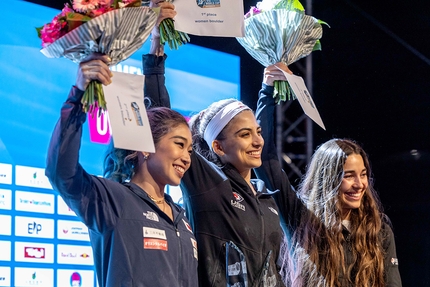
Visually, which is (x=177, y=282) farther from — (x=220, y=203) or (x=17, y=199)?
(x=17, y=199)

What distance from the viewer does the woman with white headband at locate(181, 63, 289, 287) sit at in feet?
8.99

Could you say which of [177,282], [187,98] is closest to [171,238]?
[177,282]

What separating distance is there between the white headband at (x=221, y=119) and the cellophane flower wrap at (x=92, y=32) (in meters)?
0.80

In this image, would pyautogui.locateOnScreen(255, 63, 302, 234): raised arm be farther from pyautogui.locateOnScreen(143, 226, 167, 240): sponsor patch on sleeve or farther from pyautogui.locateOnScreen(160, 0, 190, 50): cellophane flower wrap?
pyautogui.locateOnScreen(143, 226, 167, 240): sponsor patch on sleeve

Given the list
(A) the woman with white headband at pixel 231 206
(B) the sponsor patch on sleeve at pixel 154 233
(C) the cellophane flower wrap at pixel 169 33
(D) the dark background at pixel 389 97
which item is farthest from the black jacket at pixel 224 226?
(D) the dark background at pixel 389 97

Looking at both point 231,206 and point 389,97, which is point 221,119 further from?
point 389,97

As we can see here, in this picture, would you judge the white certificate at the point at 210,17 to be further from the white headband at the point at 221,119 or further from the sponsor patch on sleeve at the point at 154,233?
the sponsor patch on sleeve at the point at 154,233

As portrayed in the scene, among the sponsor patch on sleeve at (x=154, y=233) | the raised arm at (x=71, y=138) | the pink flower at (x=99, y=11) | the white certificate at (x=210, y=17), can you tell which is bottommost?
the sponsor patch on sleeve at (x=154, y=233)

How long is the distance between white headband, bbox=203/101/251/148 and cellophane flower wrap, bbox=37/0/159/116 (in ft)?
2.61

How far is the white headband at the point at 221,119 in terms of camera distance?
2975 mm

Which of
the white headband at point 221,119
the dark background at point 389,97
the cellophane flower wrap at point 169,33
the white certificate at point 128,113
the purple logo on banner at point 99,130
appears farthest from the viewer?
the dark background at point 389,97

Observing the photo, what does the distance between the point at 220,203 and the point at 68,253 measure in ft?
2.74

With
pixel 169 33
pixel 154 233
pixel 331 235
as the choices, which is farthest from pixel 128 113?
pixel 331 235

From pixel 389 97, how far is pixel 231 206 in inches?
105
